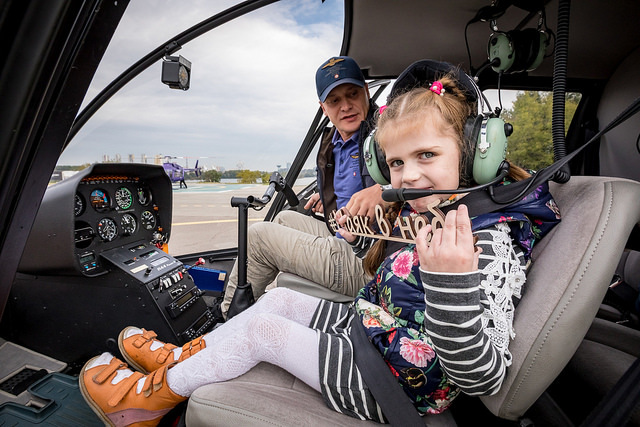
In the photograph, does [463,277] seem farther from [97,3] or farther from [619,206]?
[97,3]

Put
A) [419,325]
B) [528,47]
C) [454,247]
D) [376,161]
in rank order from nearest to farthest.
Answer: [454,247], [419,325], [376,161], [528,47]

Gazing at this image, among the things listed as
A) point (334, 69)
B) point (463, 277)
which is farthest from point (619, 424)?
point (334, 69)

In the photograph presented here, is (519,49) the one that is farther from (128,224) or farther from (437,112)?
(128,224)

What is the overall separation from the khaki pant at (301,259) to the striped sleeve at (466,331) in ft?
2.15

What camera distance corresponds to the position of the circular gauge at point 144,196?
1.85 metres

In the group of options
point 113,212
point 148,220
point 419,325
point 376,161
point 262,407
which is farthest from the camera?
point 148,220

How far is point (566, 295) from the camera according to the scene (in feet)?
2.04

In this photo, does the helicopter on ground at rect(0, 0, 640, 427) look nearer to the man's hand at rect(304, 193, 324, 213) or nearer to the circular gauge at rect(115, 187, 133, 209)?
the circular gauge at rect(115, 187, 133, 209)

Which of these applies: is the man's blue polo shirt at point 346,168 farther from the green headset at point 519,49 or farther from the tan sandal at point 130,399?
the tan sandal at point 130,399

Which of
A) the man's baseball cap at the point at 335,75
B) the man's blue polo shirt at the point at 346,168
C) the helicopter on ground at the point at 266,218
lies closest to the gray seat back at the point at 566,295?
the helicopter on ground at the point at 266,218

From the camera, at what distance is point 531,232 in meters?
0.75

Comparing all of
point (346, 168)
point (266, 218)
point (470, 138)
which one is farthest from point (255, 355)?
point (266, 218)

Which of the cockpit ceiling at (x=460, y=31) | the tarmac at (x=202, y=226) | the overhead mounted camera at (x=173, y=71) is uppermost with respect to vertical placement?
the cockpit ceiling at (x=460, y=31)

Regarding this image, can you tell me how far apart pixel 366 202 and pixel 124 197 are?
1.34 metres
